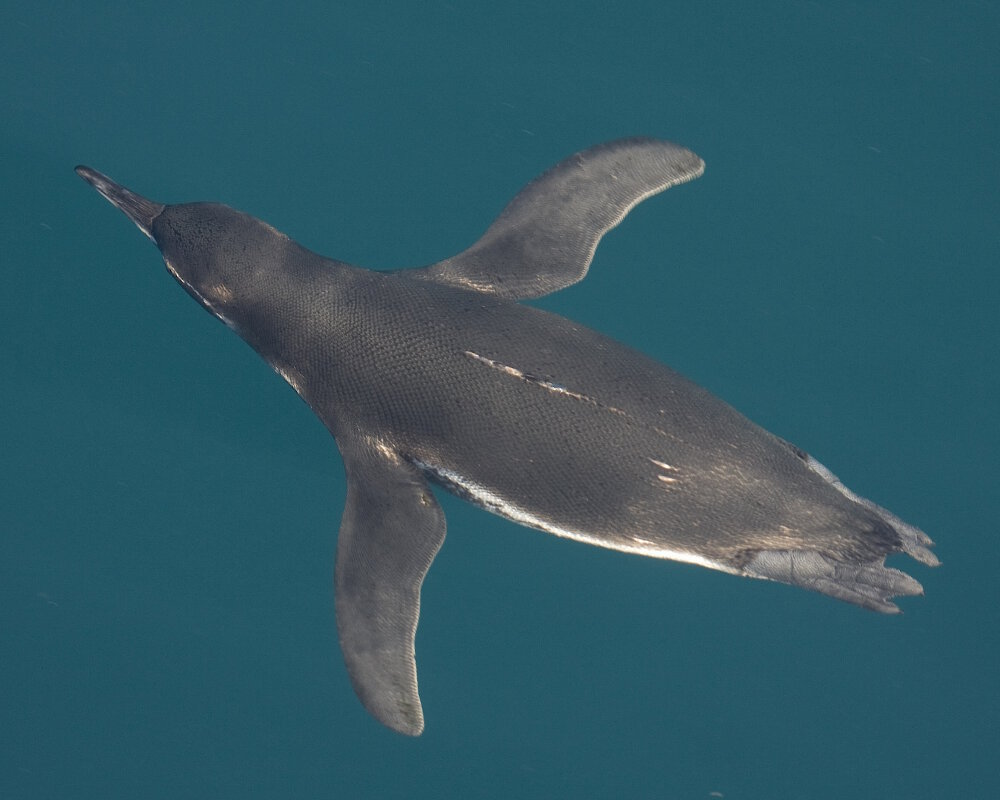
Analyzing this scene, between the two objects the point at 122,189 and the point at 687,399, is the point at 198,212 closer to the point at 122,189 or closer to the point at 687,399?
the point at 122,189

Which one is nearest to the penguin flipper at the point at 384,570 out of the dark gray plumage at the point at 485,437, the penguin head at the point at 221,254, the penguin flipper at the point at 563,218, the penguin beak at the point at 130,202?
the dark gray plumage at the point at 485,437

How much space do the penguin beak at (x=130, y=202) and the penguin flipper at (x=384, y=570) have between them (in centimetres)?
156

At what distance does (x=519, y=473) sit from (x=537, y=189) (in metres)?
1.71

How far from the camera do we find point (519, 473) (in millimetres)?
3699

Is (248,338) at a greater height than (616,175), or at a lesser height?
lesser

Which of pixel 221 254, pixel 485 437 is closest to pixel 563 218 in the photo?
pixel 485 437

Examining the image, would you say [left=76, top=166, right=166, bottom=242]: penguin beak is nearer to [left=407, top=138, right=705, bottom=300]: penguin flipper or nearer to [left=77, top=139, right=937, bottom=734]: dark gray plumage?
[left=77, top=139, right=937, bottom=734]: dark gray plumage

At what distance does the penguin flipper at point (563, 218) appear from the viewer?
4410mm

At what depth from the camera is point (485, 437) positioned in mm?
3680

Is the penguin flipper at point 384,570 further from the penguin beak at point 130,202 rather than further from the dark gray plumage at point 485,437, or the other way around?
the penguin beak at point 130,202

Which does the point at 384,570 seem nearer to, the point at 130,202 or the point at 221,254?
the point at 221,254

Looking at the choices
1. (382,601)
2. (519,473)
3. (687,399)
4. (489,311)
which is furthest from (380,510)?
(687,399)

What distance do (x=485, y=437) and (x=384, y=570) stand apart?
0.88 meters

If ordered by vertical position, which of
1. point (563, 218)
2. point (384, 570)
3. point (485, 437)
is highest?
point (563, 218)
